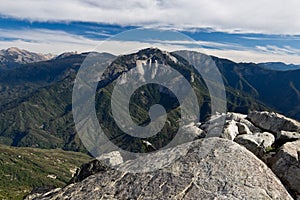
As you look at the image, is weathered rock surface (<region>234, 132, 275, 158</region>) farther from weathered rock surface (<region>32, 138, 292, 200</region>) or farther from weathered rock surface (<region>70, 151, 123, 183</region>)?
weathered rock surface (<region>70, 151, 123, 183</region>)

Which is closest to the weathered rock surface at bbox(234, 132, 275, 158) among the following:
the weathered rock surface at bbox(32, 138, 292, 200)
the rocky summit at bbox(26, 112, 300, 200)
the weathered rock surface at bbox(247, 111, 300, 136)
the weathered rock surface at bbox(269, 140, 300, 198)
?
the rocky summit at bbox(26, 112, 300, 200)

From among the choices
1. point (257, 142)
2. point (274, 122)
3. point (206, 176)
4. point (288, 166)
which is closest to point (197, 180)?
point (206, 176)

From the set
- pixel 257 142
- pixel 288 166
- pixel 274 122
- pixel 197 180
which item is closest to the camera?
pixel 197 180

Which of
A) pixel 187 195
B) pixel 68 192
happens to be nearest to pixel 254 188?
pixel 187 195

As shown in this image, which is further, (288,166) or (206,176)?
(288,166)

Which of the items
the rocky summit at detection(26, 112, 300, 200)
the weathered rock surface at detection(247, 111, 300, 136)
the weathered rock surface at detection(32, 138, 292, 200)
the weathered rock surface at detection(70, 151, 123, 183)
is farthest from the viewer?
the weathered rock surface at detection(247, 111, 300, 136)

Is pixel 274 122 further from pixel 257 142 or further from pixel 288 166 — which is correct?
pixel 288 166

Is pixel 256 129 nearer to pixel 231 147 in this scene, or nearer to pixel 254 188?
pixel 231 147
